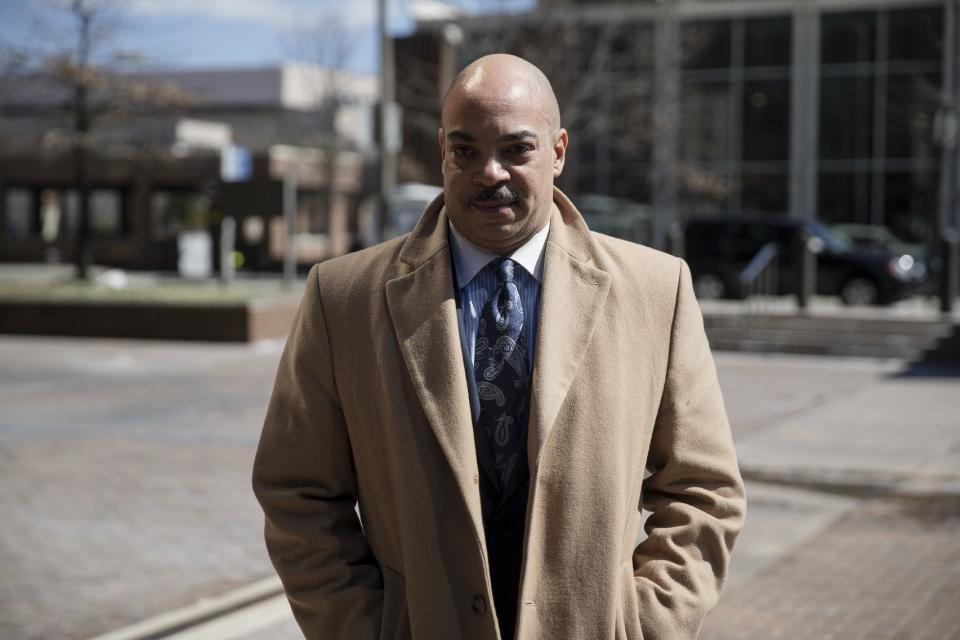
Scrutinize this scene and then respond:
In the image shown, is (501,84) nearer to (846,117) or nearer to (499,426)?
(499,426)

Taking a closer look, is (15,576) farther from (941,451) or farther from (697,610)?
(941,451)

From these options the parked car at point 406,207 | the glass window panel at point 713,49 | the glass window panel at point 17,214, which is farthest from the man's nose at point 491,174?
the glass window panel at point 17,214

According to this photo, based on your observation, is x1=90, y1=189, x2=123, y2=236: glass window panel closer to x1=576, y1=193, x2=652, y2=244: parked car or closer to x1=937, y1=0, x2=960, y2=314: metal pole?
x1=576, y1=193, x2=652, y2=244: parked car

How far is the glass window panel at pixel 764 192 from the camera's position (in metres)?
34.6

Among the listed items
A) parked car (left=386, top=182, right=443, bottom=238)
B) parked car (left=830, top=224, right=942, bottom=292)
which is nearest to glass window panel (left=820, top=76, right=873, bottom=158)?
parked car (left=830, top=224, right=942, bottom=292)

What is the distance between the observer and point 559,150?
95.1 inches

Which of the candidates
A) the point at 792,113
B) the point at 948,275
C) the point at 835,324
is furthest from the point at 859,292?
the point at 792,113

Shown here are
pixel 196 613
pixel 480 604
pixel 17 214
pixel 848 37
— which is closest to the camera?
pixel 480 604

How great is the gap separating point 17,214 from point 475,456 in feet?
172

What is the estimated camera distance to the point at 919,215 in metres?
33.0

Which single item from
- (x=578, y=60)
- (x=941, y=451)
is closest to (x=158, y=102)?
(x=578, y=60)

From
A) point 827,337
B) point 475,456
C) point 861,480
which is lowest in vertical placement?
point 827,337

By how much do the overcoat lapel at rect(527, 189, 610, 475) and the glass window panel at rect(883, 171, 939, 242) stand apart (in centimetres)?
3232

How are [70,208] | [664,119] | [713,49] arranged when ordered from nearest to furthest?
[664,119], [713,49], [70,208]
